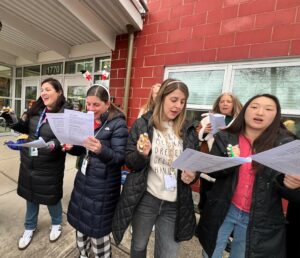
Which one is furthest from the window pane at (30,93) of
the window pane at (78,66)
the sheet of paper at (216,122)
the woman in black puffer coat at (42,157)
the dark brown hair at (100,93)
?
the sheet of paper at (216,122)

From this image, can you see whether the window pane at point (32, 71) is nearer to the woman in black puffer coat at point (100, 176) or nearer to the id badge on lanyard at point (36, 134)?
the id badge on lanyard at point (36, 134)

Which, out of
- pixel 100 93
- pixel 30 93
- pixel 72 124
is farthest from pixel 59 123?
pixel 30 93

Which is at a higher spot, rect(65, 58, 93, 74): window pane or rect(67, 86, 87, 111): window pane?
rect(65, 58, 93, 74): window pane

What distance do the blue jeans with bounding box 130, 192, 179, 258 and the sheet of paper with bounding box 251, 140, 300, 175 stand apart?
693 mm

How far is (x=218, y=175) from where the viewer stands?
3.91 feet

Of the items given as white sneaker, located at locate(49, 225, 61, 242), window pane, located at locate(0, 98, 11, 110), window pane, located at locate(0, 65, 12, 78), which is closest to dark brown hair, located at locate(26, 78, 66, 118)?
white sneaker, located at locate(49, 225, 61, 242)

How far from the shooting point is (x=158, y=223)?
135 centimetres

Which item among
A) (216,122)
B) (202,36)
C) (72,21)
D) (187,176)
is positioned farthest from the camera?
(72,21)

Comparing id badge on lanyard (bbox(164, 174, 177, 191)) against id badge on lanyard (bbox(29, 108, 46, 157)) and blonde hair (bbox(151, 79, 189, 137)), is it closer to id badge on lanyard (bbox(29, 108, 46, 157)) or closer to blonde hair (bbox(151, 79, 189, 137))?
blonde hair (bbox(151, 79, 189, 137))

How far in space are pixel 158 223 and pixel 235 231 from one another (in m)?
0.52

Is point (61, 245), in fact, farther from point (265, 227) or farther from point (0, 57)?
point (0, 57)

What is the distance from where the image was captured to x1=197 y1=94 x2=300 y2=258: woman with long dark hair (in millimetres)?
1072

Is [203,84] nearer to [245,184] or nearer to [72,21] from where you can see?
[245,184]

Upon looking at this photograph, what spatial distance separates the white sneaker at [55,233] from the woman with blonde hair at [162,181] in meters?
1.06
